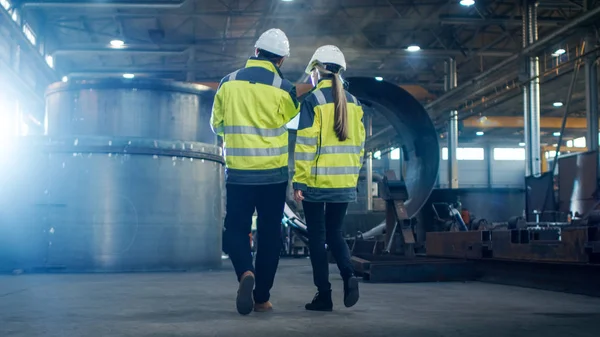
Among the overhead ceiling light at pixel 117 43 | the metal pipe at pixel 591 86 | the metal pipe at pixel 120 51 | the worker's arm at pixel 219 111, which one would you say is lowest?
the worker's arm at pixel 219 111

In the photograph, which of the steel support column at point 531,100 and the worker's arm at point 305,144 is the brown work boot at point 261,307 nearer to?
the worker's arm at point 305,144

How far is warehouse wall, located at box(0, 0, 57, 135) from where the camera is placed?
14523mm

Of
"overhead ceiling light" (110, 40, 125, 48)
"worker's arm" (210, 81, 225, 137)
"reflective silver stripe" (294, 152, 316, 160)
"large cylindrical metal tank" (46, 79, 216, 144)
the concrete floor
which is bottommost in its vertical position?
the concrete floor

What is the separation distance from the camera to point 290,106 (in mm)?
4051

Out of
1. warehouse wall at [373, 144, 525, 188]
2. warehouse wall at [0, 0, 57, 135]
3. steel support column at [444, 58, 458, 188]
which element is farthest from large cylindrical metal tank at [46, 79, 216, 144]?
warehouse wall at [373, 144, 525, 188]

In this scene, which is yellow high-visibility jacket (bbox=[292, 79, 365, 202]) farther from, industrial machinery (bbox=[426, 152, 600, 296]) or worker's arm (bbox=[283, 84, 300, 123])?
industrial machinery (bbox=[426, 152, 600, 296])

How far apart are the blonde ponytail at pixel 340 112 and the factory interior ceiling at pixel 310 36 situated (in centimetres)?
1206

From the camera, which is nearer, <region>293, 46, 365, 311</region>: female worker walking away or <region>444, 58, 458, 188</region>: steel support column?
<region>293, 46, 365, 311</region>: female worker walking away

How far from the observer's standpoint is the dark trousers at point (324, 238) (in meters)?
4.08

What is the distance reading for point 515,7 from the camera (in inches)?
734

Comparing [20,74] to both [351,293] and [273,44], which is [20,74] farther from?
[351,293]

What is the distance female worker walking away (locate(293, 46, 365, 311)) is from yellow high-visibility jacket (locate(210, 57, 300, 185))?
5.9 inches

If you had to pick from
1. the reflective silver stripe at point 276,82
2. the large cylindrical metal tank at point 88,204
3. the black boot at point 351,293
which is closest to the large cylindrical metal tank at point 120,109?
the large cylindrical metal tank at point 88,204

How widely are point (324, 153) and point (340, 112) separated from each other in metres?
0.27
